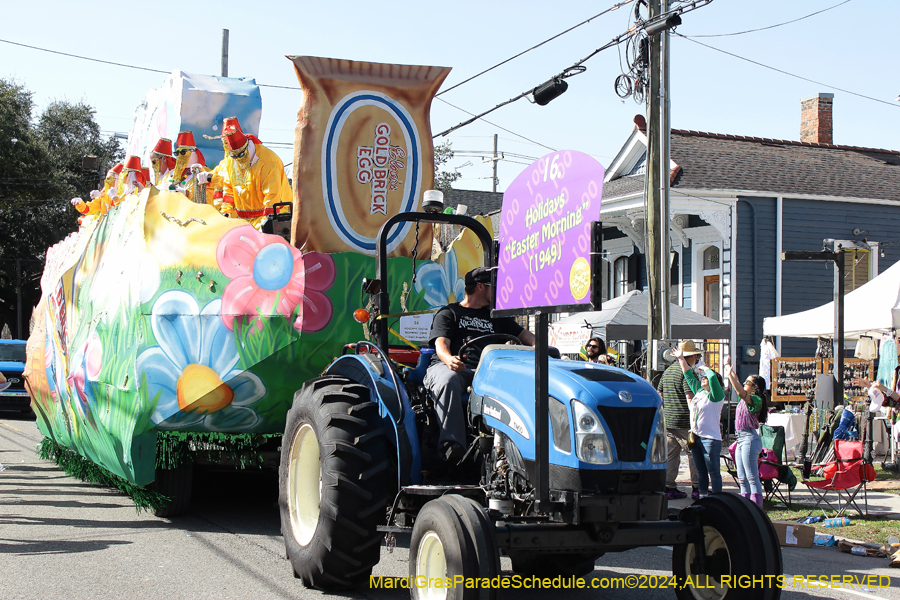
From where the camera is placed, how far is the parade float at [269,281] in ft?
23.2

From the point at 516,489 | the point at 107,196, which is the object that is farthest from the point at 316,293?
the point at 107,196

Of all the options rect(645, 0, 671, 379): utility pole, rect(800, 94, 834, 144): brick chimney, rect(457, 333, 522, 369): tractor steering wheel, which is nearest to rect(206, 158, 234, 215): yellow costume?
rect(457, 333, 522, 369): tractor steering wheel

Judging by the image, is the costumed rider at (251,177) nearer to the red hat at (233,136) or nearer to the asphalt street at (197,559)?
the red hat at (233,136)

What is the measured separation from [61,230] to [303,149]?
36.0m

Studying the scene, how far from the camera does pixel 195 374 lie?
7184 mm

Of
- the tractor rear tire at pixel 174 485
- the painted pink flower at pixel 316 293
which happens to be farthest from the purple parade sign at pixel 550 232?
the tractor rear tire at pixel 174 485

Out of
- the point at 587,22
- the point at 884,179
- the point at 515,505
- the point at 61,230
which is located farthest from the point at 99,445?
the point at 61,230

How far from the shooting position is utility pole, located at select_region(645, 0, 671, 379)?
37.3 feet

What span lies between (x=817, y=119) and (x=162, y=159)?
752 inches

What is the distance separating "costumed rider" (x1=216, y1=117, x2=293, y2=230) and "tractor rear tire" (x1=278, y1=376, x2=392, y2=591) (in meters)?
4.68

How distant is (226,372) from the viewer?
7094 millimetres

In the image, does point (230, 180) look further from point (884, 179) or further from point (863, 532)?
point (884, 179)

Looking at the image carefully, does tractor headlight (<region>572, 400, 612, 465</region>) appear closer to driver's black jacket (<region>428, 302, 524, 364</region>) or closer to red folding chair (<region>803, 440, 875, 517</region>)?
driver's black jacket (<region>428, 302, 524, 364</region>)

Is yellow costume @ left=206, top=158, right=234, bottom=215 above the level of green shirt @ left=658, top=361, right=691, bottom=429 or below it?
above
